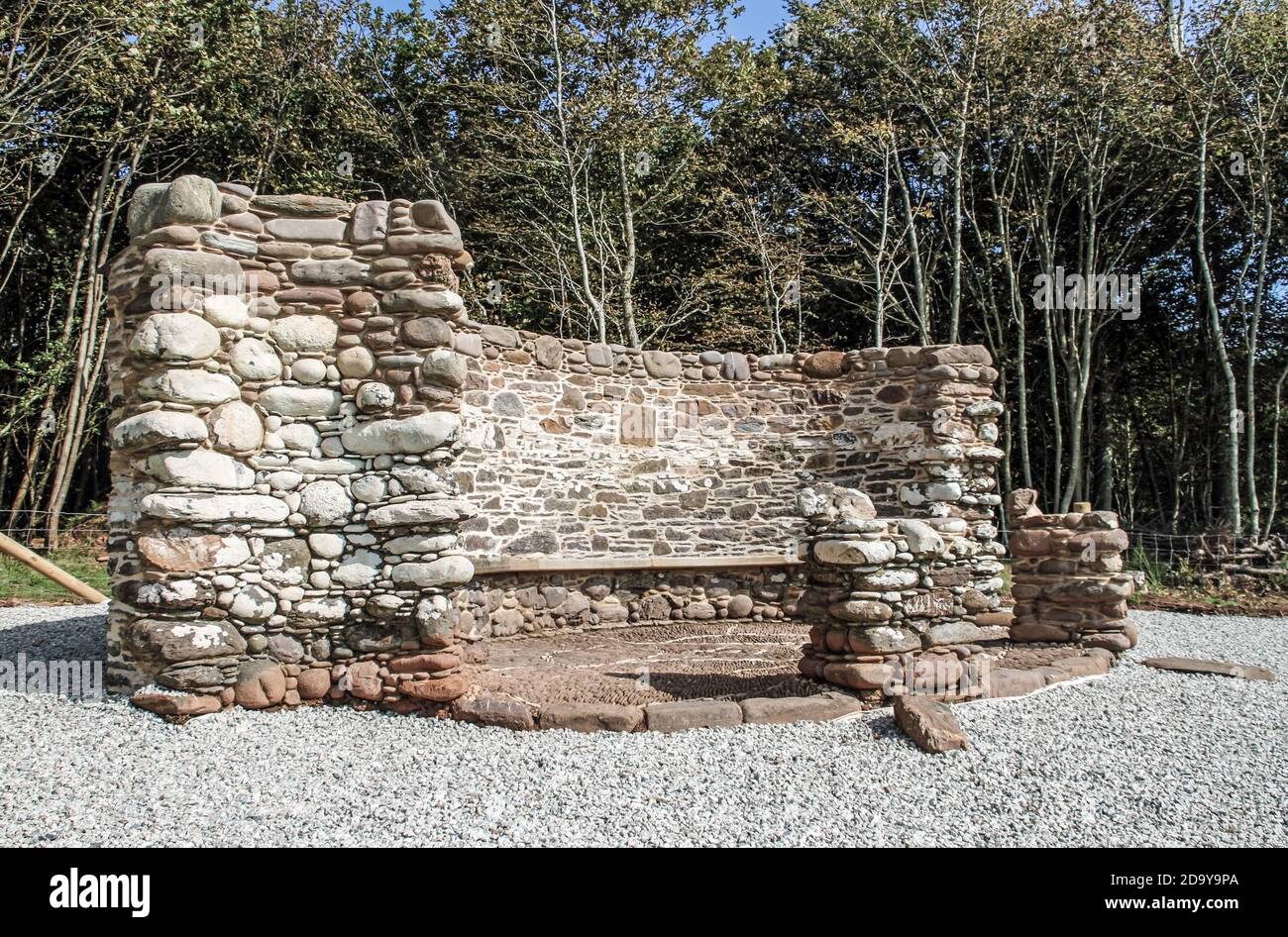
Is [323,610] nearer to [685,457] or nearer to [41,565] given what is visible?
[41,565]

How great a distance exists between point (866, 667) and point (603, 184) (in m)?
12.5

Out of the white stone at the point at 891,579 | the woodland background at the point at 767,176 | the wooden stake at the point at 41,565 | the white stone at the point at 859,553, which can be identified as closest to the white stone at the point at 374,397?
the white stone at the point at 859,553

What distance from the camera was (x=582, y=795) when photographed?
155 inches

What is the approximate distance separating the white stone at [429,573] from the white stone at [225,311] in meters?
1.78

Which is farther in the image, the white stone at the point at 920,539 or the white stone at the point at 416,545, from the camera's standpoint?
the white stone at the point at 920,539

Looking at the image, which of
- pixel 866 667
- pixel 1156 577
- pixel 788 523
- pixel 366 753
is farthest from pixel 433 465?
pixel 1156 577

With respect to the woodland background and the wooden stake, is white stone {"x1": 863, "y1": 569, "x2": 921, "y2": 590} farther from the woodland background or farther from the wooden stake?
the woodland background

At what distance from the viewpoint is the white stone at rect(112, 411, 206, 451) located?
15.8ft

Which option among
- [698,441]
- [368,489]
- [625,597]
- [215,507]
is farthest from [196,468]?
[698,441]

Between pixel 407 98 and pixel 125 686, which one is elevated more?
pixel 407 98

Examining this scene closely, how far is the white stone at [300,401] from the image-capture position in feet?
17.1

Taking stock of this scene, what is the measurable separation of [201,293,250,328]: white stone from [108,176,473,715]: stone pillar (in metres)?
0.01

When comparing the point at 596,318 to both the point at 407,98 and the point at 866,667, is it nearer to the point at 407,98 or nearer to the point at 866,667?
the point at 407,98

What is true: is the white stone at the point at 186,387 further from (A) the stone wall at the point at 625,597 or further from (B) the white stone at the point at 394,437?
(A) the stone wall at the point at 625,597
